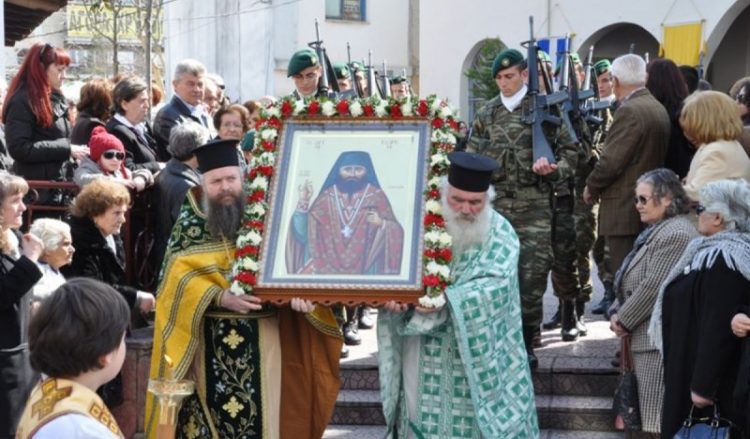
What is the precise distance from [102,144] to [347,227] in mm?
2704

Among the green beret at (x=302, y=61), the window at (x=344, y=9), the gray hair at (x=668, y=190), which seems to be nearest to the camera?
the gray hair at (x=668, y=190)

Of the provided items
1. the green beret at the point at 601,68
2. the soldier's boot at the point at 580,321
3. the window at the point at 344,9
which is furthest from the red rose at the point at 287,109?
the window at the point at 344,9

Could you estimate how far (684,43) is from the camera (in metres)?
23.1

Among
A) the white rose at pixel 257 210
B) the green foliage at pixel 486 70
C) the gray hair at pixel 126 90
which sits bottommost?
the white rose at pixel 257 210

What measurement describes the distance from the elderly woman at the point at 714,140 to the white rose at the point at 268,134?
8.57 feet

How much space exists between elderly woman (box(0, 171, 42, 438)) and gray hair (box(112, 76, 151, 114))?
219 centimetres

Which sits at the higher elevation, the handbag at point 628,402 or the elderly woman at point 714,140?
the elderly woman at point 714,140

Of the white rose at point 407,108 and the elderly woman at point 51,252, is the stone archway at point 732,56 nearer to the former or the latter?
the white rose at point 407,108

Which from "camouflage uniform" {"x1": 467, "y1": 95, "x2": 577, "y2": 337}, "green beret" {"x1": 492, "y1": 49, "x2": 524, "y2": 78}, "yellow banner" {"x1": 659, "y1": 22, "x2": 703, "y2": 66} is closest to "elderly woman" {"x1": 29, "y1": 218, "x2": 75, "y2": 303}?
"camouflage uniform" {"x1": 467, "y1": 95, "x2": 577, "y2": 337}

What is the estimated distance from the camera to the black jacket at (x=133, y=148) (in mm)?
8422

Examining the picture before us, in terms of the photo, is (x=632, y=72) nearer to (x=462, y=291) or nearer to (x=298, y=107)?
(x=298, y=107)

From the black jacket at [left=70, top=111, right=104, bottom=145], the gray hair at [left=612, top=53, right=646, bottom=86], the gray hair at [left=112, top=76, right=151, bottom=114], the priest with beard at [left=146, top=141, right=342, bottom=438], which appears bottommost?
the priest with beard at [left=146, top=141, right=342, bottom=438]

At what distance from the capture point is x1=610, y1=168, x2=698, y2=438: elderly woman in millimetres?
6734

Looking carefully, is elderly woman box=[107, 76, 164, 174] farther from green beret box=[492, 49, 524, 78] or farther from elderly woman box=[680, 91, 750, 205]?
elderly woman box=[680, 91, 750, 205]
